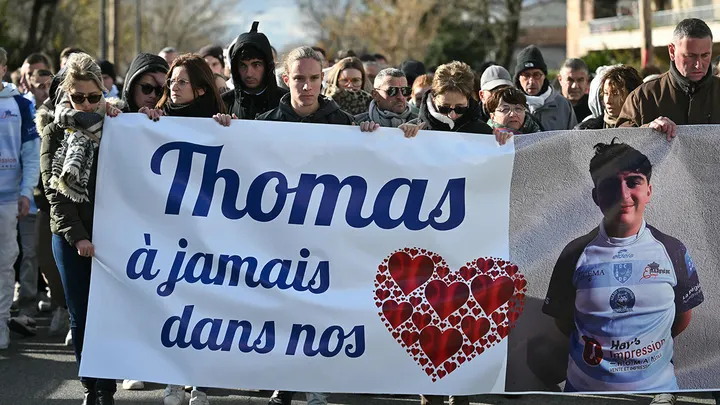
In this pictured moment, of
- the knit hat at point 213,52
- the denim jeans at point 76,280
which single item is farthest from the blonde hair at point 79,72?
the knit hat at point 213,52

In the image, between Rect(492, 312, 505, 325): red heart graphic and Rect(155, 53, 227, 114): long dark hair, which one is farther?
Rect(155, 53, 227, 114): long dark hair

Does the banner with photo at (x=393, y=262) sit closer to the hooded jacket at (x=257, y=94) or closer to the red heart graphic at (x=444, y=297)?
the red heart graphic at (x=444, y=297)

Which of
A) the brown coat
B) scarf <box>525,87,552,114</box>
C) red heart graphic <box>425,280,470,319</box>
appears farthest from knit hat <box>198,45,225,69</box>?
red heart graphic <box>425,280,470,319</box>

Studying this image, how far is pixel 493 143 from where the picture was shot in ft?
18.3

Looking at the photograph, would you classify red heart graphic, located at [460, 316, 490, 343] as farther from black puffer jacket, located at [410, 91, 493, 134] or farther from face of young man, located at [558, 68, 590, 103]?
face of young man, located at [558, 68, 590, 103]

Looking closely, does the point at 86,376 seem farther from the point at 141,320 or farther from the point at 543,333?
the point at 543,333

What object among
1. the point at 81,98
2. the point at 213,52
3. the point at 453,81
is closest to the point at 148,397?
the point at 81,98

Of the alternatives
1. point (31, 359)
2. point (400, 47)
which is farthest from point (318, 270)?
point (400, 47)

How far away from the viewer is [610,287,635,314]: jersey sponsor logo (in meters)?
5.49

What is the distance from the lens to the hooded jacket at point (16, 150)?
734 cm

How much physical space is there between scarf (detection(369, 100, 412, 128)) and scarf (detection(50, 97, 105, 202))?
7.14 feet

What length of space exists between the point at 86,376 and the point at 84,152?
1.13m

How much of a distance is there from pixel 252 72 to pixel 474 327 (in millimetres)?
2162

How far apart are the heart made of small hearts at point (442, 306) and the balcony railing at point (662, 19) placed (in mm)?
29751
